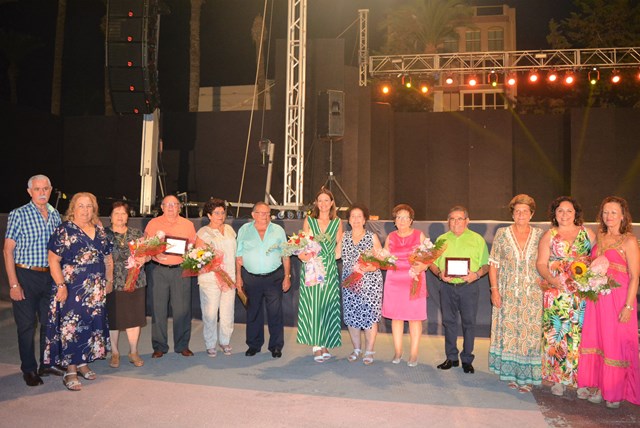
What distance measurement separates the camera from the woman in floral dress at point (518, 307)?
4414 mm

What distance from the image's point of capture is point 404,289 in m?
5.15

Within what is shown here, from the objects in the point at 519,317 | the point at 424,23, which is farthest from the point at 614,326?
the point at 424,23

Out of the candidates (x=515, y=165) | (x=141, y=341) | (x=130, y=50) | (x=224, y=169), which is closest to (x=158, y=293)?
(x=141, y=341)

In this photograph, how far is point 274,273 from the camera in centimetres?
549

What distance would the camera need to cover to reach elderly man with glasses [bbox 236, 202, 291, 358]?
17.8ft

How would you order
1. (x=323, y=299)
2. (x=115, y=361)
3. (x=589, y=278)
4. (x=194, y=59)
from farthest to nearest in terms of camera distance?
1. (x=194, y=59)
2. (x=323, y=299)
3. (x=115, y=361)
4. (x=589, y=278)

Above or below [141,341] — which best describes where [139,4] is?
above

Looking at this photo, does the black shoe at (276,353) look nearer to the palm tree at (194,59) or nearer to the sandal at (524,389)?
the sandal at (524,389)

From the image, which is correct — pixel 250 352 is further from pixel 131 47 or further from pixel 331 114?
pixel 331 114

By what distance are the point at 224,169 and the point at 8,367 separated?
9.59 metres

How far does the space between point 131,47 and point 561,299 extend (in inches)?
267

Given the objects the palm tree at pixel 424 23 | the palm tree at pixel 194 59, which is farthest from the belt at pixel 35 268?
the palm tree at pixel 424 23

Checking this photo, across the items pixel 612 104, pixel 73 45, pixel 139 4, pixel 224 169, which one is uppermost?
pixel 73 45

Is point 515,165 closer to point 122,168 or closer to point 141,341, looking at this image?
point 122,168
